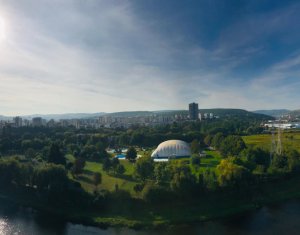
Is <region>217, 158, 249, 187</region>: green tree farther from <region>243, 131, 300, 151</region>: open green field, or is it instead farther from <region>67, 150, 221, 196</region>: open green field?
<region>243, 131, 300, 151</region>: open green field

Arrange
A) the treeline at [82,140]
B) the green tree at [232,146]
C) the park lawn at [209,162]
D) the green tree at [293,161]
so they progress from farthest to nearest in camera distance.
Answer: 1. the treeline at [82,140]
2. the green tree at [232,146]
3. the park lawn at [209,162]
4. the green tree at [293,161]

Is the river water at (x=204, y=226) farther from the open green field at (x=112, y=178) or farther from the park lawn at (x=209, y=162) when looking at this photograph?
the park lawn at (x=209, y=162)

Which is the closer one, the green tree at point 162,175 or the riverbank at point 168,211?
the riverbank at point 168,211

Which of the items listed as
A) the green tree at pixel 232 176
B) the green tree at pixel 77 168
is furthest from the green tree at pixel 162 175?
the green tree at pixel 77 168

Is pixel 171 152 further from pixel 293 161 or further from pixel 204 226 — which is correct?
pixel 204 226

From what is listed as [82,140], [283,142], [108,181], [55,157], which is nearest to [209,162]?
[108,181]

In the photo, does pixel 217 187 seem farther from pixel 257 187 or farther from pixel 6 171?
pixel 6 171
